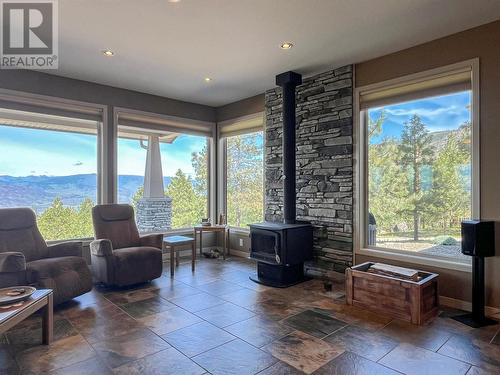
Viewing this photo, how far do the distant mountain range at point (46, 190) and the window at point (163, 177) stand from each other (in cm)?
32

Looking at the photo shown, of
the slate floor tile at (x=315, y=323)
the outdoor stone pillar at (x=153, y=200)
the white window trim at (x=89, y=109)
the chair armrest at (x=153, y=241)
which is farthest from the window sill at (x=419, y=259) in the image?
the white window trim at (x=89, y=109)

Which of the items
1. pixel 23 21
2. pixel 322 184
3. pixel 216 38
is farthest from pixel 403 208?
pixel 23 21

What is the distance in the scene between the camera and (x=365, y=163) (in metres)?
4.08

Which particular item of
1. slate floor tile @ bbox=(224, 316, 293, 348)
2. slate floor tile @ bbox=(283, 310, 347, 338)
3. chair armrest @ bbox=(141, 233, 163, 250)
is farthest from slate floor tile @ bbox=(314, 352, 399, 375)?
chair armrest @ bbox=(141, 233, 163, 250)

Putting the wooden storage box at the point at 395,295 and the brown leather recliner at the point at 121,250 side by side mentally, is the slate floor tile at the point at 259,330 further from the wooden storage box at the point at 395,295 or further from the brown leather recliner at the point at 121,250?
the brown leather recliner at the point at 121,250

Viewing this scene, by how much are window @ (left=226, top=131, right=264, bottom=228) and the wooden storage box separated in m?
2.46

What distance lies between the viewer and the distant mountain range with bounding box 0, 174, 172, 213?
4238 millimetres

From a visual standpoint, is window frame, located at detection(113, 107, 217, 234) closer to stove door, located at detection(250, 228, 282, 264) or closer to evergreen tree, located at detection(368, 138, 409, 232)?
stove door, located at detection(250, 228, 282, 264)

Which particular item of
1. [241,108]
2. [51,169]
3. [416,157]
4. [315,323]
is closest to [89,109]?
[51,169]

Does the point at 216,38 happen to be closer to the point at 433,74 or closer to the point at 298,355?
the point at 433,74

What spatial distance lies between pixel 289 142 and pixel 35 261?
335 cm

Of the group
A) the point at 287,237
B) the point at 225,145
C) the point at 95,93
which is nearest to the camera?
the point at 287,237

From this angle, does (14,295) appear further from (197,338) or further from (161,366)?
(197,338)

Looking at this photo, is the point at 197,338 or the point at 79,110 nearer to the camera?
the point at 197,338
